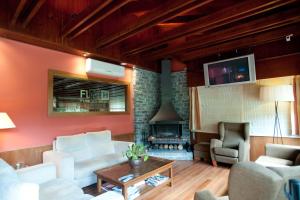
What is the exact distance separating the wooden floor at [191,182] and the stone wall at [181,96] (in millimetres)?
1382

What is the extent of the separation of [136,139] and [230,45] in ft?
10.9

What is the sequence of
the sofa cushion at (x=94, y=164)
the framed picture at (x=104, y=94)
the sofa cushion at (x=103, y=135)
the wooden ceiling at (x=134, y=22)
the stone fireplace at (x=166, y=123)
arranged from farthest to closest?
the stone fireplace at (x=166, y=123) → the framed picture at (x=104, y=94) → the sofa cushion at (x=103, y=135) → the sofa cushion at (x=94, y=164) → the wooden ceiling at (x=134, y=22)

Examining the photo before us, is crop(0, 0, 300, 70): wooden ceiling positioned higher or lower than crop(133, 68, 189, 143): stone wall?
higher

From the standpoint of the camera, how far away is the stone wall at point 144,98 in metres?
5.23

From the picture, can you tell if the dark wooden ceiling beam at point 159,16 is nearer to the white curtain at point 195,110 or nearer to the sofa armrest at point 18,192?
the sofa armrest at point 18,192

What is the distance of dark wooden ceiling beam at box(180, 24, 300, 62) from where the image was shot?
3.65 metres

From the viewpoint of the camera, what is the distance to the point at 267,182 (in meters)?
1.00

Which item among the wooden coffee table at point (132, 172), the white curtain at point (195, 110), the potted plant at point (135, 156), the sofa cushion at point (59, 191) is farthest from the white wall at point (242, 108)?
the sofa cushion at point (59, 191)

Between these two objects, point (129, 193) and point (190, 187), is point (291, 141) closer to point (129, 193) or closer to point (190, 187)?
point (190, 187)

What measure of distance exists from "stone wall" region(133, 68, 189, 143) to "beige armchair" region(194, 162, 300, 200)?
4.16 m

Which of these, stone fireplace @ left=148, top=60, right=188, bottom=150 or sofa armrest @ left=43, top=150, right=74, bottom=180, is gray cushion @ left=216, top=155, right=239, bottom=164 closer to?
stone fireplace @ left=148, top=60, right=188, bottom=150

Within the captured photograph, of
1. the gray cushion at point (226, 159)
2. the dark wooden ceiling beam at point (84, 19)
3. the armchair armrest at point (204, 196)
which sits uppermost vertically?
the dark wooden ceiling beam at point (84, 19)

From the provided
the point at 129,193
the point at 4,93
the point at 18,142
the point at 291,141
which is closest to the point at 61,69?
the point at 4,93

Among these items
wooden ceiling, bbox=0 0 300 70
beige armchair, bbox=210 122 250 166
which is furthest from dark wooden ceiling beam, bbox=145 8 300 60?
beige armchair, bbox=210 122 250 166
